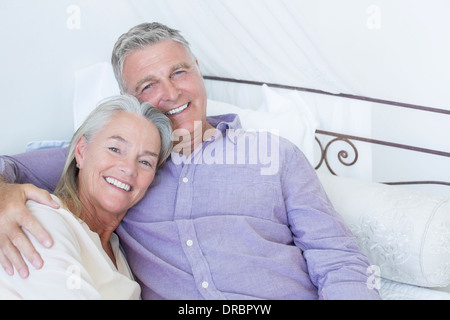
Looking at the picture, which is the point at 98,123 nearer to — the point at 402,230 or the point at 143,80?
the point at 143,80

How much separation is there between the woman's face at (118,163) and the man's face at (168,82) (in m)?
0.20

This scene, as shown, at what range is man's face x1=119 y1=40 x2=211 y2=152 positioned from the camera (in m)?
1.88

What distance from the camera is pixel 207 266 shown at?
1.57 m

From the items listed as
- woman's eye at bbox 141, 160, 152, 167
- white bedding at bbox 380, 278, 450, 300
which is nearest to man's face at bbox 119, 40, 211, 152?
woman's eye at bbox 141, 160, 152, 167

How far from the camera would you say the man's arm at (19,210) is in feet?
4.12

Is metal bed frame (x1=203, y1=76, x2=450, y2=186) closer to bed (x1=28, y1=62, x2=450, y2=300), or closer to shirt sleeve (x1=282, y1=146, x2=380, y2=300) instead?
bed (x1=28, y1=62, x2=450, y2=300)

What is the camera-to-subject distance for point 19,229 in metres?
1.32

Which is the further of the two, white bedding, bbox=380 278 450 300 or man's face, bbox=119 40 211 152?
man's face, bbox=119 40 211 152

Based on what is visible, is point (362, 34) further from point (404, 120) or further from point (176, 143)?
point (176, 143)

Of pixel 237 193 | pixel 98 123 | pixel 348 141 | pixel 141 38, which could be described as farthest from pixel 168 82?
pixel 348 141
